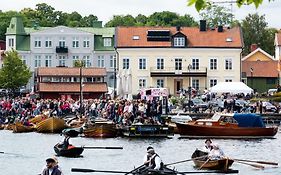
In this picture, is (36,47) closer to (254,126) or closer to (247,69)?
(247,69)

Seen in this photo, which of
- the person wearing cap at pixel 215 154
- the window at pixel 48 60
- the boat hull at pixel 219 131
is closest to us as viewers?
the person wearing cap at pixel 215 154

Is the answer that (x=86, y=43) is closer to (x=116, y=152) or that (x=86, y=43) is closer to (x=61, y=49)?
(x=61, y=49)

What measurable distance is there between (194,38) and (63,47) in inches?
1267

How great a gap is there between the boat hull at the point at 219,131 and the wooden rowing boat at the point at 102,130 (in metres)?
4.98

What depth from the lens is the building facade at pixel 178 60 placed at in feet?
401

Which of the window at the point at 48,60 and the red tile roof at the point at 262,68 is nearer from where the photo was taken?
the red tile roof at the point at 262,68

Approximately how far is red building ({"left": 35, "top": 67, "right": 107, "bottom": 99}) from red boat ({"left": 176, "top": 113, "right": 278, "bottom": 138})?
163 ft

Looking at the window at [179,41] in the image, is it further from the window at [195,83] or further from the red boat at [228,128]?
the red boat at [228,128]

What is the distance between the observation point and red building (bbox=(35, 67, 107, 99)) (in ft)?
394

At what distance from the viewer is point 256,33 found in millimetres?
181875

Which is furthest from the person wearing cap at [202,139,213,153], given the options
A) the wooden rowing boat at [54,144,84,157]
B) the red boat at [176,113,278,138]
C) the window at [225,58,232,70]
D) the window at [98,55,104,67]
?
the window at [98,55,104,67]

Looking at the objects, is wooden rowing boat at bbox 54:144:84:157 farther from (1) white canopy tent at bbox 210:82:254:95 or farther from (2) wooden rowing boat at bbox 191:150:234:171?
(1) white canopy tent at bbox 210:82:254:95

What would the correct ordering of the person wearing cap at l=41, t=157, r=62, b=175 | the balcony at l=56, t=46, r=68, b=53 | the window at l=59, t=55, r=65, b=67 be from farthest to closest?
the window at l=59, t=55, r=65, b=67 < the balcony at l=56, t=46, r=68, b=53 < the person wearing cap at l=41, t=157, r=62, b=175

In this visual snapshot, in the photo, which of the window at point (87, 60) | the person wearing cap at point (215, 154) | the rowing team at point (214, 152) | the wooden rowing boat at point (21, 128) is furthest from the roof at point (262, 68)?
the person wearing cap at point (215, 154)
